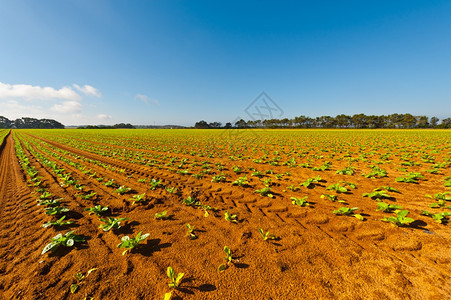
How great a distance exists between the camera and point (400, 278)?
98.3 inches

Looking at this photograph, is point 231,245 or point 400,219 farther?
point 400,219

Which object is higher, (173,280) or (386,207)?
(386,207)

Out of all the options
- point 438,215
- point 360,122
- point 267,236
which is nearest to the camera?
point 267,236

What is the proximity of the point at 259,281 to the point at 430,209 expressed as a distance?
549cm

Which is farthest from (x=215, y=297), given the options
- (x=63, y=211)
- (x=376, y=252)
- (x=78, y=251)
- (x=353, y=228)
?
(x=63, y=211)

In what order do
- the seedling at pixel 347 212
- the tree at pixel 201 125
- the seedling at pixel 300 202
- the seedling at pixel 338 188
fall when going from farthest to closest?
the tree at pixel 201 125 → the seedling at pixel 338 188 → the seedling at pixel 300 202 → the seedling at pixel 347 212

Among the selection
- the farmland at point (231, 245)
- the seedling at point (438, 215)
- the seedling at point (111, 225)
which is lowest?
the farmland at point (231, 245)

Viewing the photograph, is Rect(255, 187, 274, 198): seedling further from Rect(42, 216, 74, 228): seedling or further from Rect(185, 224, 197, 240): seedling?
Rect(42, 216, 74, 228): seedling

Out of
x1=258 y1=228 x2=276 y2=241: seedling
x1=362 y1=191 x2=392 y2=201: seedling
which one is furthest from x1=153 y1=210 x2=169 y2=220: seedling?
x1=362 y1=191 x2=392 y2=201: seedling

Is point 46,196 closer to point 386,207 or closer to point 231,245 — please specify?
point 231,245

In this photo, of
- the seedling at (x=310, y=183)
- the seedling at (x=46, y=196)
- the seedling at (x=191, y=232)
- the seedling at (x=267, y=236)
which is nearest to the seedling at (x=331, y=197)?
the seedling at (x=310, y=183)

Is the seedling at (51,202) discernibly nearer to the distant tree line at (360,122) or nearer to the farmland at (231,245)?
the farmland at (231,245)

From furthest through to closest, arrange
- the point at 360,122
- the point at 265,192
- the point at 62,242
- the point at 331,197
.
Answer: the point at 360,122
the point at 265,192
the point at 331,197
the point at 62,242

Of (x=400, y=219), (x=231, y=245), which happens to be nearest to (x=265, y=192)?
(x=231, y=245)
